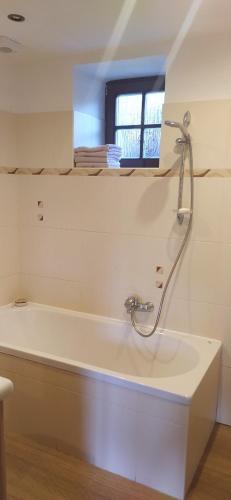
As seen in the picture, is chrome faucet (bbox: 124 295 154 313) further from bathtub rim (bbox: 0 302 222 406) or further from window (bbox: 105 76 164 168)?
window (bbox: 105 76 164 168)

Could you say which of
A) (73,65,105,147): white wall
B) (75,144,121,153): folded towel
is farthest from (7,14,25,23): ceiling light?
(75,144,121,153): folded towel

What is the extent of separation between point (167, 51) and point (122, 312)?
1.68m

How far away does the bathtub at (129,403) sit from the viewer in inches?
68.0

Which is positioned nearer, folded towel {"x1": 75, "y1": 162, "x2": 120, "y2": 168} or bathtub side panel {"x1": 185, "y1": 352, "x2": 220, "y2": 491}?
bathtub side panel {"x1": 185, "y1": 352, "x2": 220, "y2": 491}

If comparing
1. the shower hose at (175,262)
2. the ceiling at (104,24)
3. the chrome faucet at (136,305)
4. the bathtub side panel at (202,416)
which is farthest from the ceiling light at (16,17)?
the bathtub side panel at (202,416)

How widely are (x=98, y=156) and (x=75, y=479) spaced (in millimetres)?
1900

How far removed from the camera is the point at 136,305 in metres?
2.48

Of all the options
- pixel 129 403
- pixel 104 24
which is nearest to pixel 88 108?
pixel 104 24

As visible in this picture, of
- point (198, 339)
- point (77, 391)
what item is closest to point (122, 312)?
point (198, 339)

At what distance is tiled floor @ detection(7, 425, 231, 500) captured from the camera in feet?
5.77

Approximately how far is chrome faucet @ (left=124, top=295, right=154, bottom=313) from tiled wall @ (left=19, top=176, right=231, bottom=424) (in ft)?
0.19

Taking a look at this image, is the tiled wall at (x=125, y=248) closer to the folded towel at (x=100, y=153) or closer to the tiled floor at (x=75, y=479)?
the folded towel at (x=100, y=153)

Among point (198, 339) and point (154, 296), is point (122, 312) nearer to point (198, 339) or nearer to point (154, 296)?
point (154, 296)

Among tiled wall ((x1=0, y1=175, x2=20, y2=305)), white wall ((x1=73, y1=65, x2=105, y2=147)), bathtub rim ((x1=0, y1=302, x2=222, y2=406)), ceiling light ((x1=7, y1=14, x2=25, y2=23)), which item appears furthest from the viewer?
tiled wall ((x1=0, y1=175, x2=20, y2=305))
